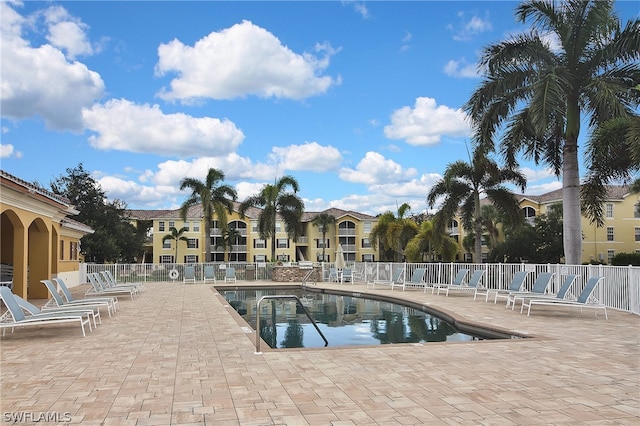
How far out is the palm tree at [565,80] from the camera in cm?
1623

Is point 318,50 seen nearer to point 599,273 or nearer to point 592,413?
point 599,273

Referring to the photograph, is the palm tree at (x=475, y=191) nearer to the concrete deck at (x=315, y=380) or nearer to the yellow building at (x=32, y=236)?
the concrete deck at (x=315, y=380)

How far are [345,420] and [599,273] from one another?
11.7 metres

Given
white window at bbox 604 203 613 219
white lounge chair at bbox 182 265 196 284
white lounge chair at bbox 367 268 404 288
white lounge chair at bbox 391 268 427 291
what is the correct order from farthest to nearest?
white window at bbox 604 203 613 219, white lounge chair at bbox 182 265 196 284, white lounge chair at bbox 367 268 404 288, white lounge chair at bbox 391 268 427 291

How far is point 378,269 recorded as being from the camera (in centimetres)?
2631

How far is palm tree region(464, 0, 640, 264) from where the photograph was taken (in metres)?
16.2

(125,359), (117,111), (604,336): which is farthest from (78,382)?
(117,111)

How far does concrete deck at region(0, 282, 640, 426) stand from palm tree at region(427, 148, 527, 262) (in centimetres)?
1789

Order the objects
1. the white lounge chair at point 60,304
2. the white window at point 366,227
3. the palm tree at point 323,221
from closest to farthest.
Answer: the white lounge chair at point 60,304
the palm tree at point 323,221
the white window at point 366,227

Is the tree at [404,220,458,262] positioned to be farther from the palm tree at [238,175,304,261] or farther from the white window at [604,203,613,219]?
the white window at [604,203,613,219]

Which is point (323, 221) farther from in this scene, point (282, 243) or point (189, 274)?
point (189, 274)

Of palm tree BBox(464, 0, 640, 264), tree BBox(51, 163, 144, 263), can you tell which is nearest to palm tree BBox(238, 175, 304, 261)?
tree BBox(51, 163, 144, 263)

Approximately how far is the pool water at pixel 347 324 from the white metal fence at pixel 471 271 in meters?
4.20

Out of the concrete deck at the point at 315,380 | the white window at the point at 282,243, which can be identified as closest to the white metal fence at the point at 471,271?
the concrete deck at the point at 315,380
